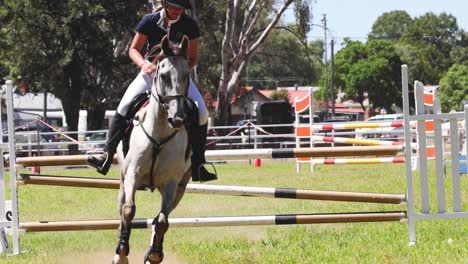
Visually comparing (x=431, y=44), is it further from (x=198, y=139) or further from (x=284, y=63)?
(x=198, y=139)

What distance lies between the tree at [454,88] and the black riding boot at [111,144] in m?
105

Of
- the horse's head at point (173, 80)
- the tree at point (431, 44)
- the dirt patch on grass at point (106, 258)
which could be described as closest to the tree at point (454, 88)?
the tree at point (431, 44)

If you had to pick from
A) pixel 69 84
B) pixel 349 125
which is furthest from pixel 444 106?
pixel 349 125

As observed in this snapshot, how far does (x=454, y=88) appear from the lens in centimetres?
11388

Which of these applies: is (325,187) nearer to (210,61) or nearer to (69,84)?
(69,84)

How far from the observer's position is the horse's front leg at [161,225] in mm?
9016

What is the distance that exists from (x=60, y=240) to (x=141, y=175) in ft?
14.2

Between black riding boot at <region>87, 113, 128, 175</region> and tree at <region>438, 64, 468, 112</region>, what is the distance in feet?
343

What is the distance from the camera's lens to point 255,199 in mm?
18312

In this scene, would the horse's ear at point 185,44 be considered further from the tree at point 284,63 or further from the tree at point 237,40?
the tree at point 284,63

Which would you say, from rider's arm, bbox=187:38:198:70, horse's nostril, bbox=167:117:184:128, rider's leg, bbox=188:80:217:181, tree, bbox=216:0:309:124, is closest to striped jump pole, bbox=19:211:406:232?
rider's leg, bbox=188:80:217:181

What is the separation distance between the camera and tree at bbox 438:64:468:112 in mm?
111125

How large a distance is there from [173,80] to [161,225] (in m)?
1.48

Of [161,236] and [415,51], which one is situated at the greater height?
[415,51]
